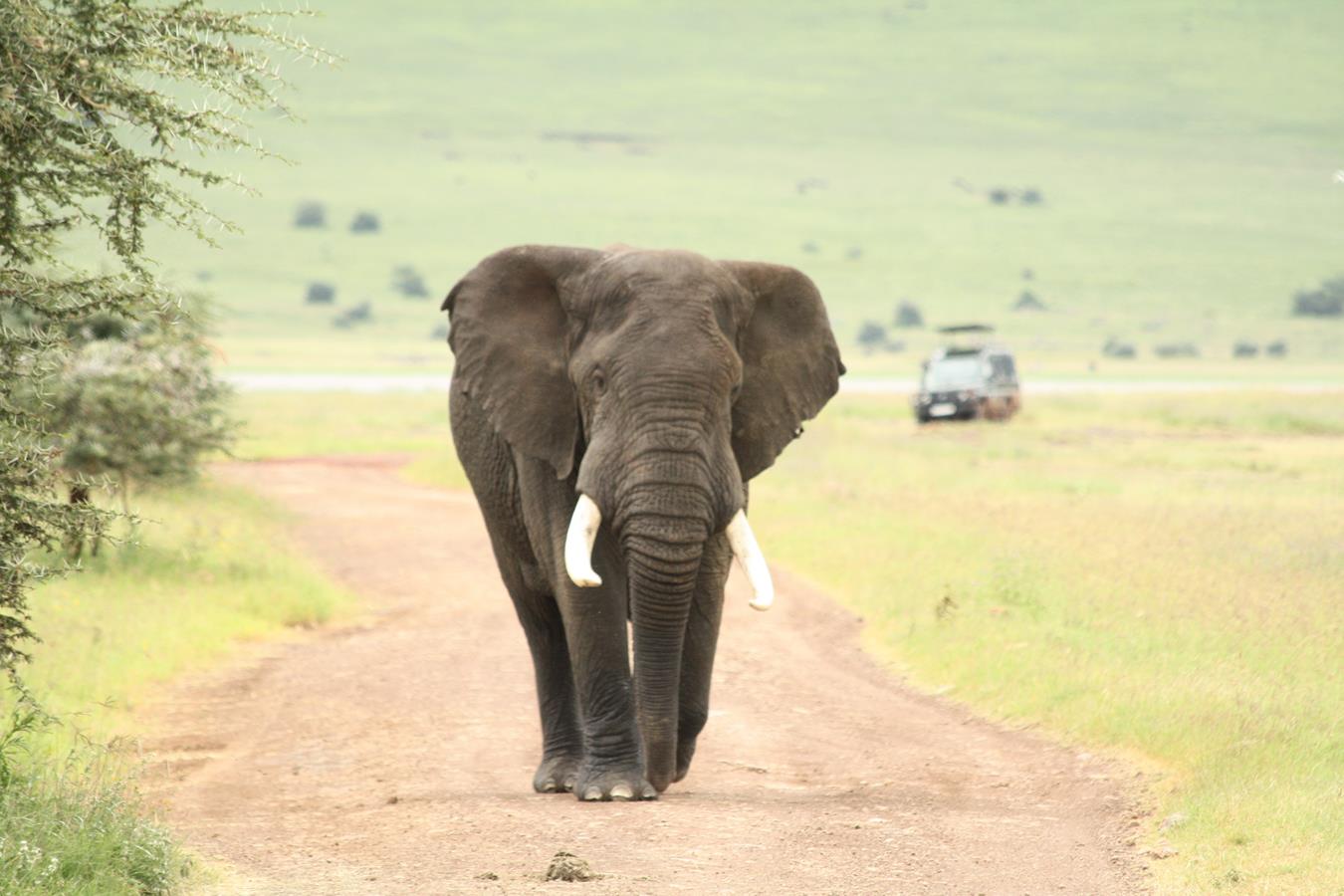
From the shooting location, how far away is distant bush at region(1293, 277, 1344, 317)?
93.9m

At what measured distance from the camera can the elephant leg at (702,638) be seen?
9.00 m

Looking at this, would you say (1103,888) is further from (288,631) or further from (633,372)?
(288,631)

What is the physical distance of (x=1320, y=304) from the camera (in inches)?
3701

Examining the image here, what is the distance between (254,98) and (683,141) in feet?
457

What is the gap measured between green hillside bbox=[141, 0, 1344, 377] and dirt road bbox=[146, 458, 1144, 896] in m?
45.2

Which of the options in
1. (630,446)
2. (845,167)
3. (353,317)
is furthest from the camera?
(845,167)

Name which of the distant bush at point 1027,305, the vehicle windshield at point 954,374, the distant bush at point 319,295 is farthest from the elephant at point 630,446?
the distant bush at point 319,295

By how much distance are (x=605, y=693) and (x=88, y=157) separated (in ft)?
11.1

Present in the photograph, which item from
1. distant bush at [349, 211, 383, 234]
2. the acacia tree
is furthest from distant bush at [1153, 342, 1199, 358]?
the acacia tree

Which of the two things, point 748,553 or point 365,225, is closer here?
point 748,553

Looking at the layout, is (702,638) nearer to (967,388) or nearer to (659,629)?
(659,629)

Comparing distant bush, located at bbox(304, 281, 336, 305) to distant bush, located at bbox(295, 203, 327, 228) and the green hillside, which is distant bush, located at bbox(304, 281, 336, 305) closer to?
the green hillside

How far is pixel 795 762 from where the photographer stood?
1024 cm

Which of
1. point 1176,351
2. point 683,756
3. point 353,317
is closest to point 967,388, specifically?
point 683,756
